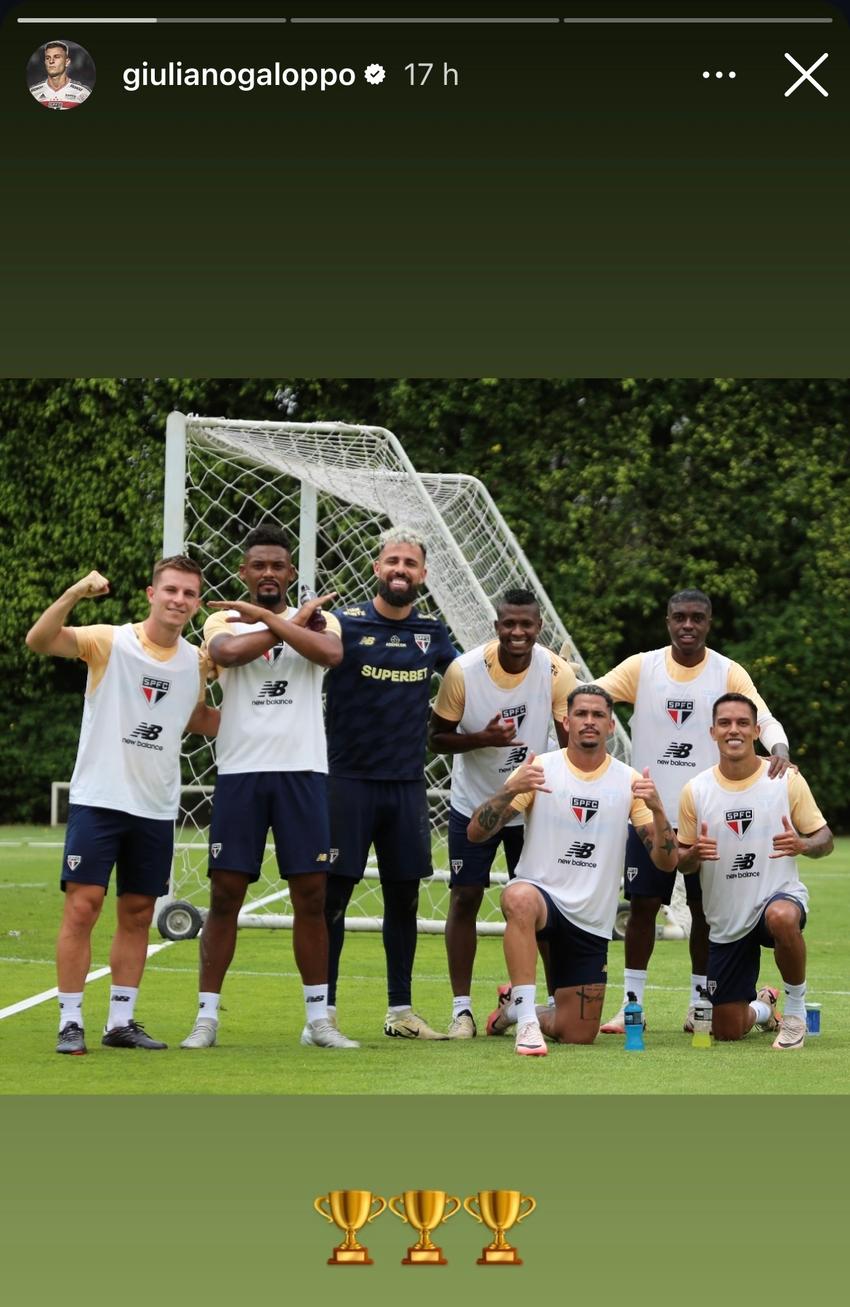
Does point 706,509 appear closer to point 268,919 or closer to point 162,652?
point 268,919

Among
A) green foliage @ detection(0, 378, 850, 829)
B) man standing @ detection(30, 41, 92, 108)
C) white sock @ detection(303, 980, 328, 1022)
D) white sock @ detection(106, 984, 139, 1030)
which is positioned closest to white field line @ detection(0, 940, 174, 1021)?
white sock @ detection(106, 984, 139, 1030)

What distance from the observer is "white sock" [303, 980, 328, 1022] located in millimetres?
6871

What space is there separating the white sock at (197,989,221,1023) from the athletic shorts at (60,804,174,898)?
417 millimetres

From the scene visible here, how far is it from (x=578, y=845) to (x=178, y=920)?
4343mm

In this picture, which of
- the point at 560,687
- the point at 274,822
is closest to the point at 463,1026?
the point at 274,822

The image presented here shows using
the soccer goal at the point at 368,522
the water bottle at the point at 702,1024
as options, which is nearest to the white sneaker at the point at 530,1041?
the water bottle at the point at 702,1024

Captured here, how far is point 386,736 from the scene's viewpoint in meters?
7.19

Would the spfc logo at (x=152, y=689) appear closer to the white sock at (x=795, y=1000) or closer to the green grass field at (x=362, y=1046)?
the green grass field at (x=362, y=1046)

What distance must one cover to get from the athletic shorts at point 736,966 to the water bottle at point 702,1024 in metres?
0.08

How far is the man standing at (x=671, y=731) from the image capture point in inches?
301

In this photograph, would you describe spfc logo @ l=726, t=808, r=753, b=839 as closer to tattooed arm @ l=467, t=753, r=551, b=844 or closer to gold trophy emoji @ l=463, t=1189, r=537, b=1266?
tattooed arm @ l=467, t=753, r=551, b=844

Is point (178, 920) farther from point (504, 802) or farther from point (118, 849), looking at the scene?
point (504, 802)

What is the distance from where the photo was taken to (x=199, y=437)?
11.4 metres

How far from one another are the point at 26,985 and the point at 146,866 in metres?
2.25
